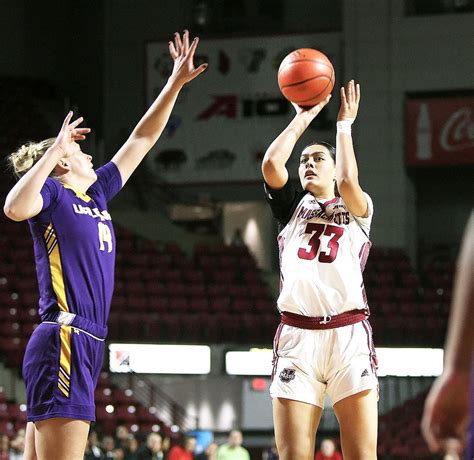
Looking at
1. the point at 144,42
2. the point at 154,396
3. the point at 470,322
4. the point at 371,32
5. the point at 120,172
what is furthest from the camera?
the point at 144,42

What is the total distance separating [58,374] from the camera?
430 centimetres

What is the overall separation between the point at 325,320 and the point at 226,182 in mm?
17260

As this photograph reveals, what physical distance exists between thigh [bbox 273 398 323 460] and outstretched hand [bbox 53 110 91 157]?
145cm

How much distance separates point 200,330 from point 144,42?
733 cm

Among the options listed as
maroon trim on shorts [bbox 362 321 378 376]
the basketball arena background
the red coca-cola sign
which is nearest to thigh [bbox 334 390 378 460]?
maroon trim on shorts [bbox 362 321 378 376]

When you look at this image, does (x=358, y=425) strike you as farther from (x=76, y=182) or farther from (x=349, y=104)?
A: (x=76, y=182)

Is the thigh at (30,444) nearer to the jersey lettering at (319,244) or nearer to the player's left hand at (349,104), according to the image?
the jersey lettering at (319,244)

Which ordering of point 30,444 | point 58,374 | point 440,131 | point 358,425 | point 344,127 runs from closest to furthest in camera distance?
point 58,374 < point 30,444 < point 358,425 < point 344,127 < point 440,131

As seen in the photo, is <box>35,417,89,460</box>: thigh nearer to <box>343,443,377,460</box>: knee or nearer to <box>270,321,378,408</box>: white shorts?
<box>270,321,378,408</box>: white shorts

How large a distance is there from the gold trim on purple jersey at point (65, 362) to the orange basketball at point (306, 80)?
1.71 meters

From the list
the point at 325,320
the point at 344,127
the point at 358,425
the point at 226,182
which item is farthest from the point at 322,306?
the point at 226,182

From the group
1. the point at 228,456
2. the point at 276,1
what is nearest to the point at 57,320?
the point at 228,456

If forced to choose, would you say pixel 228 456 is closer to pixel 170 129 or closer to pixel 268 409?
pixel 268 409

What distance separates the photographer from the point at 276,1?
23.3 m
